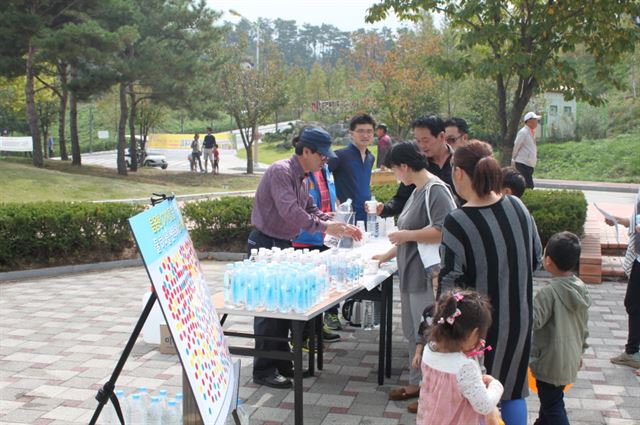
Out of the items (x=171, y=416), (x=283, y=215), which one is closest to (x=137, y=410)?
(x=171, y=416)

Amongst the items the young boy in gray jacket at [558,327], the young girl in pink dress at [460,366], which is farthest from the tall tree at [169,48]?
the young girl in pink dress at [460,366]

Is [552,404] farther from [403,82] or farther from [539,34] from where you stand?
[403,82]

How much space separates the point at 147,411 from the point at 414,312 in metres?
1.83

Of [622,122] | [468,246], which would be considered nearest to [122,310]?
[468,246]

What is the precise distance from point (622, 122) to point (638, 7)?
27482 millimetres

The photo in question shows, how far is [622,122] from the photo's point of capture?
3447 centimetres

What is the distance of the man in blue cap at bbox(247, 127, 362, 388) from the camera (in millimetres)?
4692

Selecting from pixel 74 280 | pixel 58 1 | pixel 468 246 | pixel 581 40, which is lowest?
pixel 74 280

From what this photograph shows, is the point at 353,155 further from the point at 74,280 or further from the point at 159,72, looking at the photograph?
the point at 159,72

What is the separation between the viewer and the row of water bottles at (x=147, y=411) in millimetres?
3291

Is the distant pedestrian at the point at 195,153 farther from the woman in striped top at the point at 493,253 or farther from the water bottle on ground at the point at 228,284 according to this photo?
the woman in striped top at the point at 493,253

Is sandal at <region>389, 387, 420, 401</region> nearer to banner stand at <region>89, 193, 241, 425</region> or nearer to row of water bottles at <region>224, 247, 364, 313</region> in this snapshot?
row of water bottles at <region>224, 247, 364, 313</region>

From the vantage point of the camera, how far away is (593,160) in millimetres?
28266

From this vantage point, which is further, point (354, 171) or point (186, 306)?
point (354, 171)
